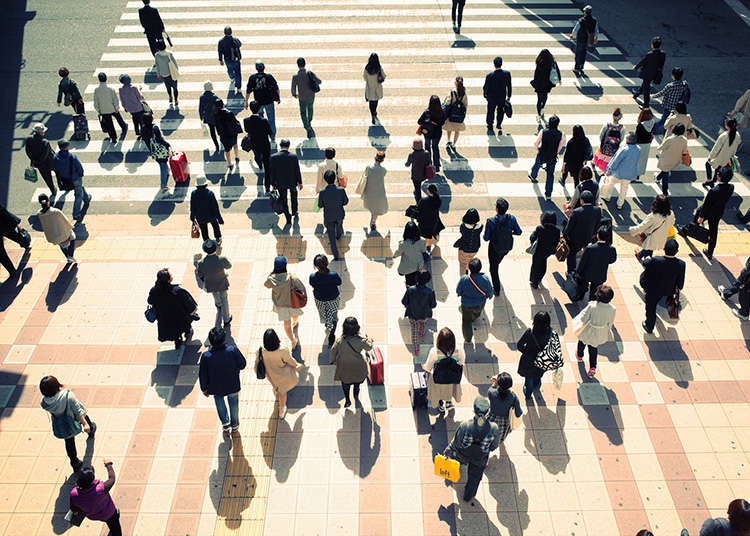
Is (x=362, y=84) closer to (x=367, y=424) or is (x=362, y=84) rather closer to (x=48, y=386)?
(x=367, y=424)

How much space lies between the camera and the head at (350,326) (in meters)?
8.72

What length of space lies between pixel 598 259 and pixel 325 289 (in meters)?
4.38

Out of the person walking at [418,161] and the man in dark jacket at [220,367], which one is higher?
the person walking at [418,161]

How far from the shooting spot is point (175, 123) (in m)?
16.8

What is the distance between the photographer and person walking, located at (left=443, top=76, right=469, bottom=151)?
14.4 metres

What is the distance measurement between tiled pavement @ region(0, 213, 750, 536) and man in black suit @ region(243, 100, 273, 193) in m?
2.47

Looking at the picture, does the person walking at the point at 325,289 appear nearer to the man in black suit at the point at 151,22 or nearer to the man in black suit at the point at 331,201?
the man in black suit at the point at 331,201

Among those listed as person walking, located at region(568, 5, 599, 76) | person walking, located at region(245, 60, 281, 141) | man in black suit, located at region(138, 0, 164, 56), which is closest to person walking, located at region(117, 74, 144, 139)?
person walking, located at region(245, 60, 281, 141)

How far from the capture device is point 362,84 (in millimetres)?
18406

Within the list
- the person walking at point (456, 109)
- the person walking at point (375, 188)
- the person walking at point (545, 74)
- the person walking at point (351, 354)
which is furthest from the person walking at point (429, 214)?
the person walking at point (545, 74)

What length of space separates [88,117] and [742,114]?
1597 centimetres

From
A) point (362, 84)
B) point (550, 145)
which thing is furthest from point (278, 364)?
point (362, 84)

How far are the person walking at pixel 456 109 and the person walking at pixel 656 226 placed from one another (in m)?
5.00

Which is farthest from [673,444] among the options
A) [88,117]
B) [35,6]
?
[35,6]
